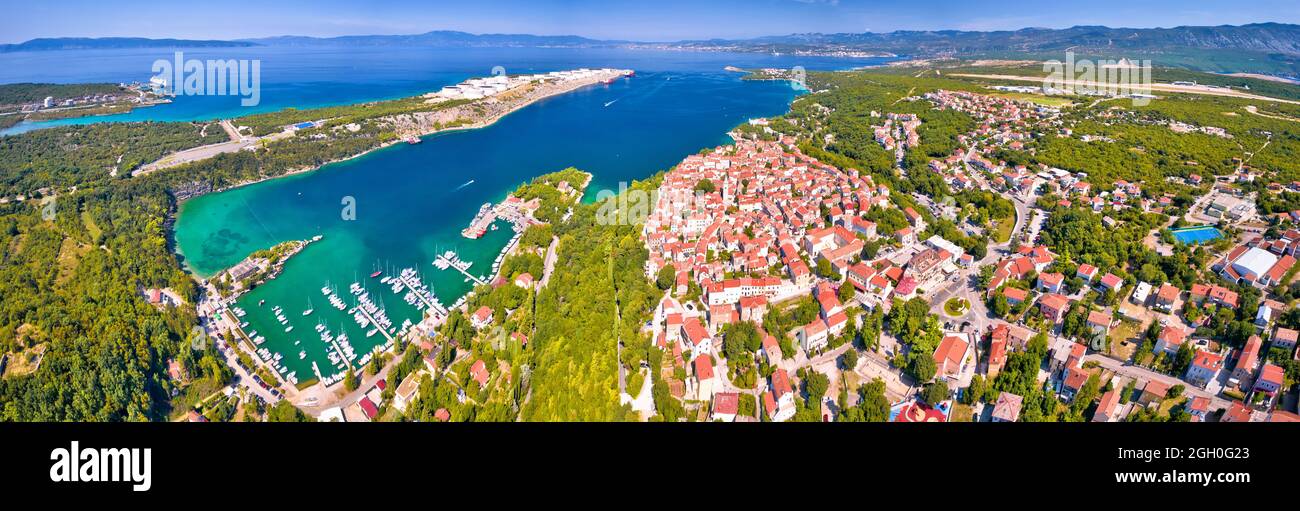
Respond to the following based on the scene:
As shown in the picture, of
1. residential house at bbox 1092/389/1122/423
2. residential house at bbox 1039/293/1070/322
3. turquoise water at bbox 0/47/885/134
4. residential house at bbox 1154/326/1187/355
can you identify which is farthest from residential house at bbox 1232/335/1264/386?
turquoise water at bbox 0/47/885/134

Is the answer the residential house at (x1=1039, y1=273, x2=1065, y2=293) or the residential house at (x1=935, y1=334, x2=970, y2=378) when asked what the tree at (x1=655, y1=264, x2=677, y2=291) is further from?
the residential house at (x1=1039, y1=273, x2=1065, y2=293)

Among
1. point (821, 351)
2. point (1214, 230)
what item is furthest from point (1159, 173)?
point (821, 351)

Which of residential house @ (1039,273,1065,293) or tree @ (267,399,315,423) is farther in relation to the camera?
residential house @ (1039,273,1065,293)

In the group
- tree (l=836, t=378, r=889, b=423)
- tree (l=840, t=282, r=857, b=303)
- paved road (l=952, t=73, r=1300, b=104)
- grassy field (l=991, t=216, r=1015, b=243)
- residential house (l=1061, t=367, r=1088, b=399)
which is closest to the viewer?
tree (l=836, t=378, r=889, b=423)

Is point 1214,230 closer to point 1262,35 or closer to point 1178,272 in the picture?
point 1178,272

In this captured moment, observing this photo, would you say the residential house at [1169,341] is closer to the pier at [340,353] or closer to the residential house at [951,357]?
the residential house at [951,357]

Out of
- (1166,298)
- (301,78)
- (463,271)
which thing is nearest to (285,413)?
(463,271)

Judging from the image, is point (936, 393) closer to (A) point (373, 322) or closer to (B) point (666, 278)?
(B) point (666, 278)

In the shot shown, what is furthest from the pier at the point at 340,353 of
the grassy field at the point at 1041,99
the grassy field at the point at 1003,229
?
the grassy field at the point at 1041,99
